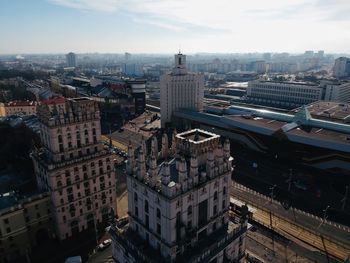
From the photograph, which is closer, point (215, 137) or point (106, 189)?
point (215, 137)

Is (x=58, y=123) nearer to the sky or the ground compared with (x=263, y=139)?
nearer to the sky

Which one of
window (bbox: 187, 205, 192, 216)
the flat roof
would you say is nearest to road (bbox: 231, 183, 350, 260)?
window (bbox: 187, 205, 192, 216)

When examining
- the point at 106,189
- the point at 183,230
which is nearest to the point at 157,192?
the point at 183,230

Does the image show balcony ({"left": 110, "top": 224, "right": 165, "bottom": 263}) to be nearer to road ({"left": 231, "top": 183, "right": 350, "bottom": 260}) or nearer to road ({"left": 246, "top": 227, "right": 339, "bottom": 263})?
road ({"left": 246, "top": 227, "right": 339, "bottom": 263})

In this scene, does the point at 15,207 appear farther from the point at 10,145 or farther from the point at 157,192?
the point at 10,145

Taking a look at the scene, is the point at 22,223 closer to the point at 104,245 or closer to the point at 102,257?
the point at 104,245

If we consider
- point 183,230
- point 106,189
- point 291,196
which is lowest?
point 291,196
